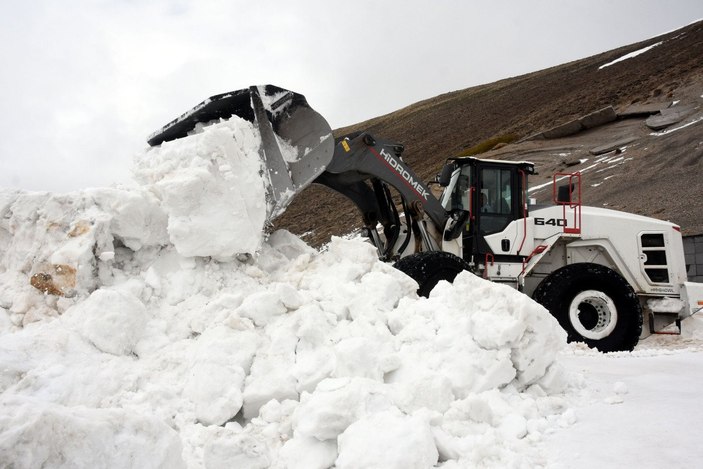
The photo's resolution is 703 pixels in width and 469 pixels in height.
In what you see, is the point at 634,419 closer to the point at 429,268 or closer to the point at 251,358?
the point at 251,358

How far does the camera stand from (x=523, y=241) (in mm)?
8031

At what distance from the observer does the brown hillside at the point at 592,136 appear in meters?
19.8

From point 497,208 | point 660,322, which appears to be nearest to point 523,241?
point 497,208

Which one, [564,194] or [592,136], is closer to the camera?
[564,194]

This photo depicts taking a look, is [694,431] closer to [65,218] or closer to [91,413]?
[91,413]

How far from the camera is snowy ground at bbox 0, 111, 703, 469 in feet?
9.82

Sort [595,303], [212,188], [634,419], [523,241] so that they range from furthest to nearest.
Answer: [523,241], [595,303], [212,188], [634,419]

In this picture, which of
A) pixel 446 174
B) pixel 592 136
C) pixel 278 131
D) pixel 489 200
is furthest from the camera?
pixel 592 136

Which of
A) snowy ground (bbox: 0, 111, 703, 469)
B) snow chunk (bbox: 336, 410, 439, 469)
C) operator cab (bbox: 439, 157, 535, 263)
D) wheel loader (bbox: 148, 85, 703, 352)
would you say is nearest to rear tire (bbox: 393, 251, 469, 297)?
wheel loader (bbox: 148, 85, 703, 352)

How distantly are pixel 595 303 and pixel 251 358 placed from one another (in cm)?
536

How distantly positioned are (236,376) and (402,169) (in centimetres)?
460

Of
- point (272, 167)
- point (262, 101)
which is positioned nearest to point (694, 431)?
point (272, 167)

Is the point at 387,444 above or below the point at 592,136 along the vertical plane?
below

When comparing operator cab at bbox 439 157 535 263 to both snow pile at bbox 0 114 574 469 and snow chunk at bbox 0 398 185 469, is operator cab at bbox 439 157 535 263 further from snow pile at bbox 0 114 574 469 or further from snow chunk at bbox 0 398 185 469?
snow chunk at bbox 0 398 185 469
